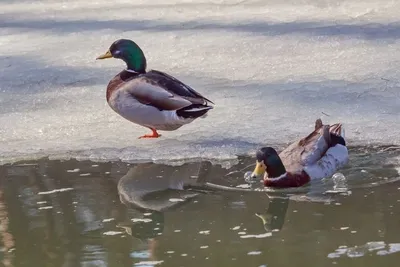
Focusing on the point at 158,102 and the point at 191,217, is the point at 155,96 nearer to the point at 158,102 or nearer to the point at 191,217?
the point at 158,102

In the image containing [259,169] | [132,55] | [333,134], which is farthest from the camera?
[132,55]

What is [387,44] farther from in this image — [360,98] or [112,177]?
[112,177]

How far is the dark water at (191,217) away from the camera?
4.27 meters

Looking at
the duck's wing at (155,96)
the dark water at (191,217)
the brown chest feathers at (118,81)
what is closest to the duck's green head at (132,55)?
the brown chest feathers at (118,81)

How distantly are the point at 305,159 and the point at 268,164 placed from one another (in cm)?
34

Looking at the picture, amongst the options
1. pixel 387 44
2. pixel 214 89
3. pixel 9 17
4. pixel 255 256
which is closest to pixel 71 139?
pixel 214 89

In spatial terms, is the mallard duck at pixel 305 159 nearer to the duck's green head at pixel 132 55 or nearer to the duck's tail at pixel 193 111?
the duck's tail at pixel 193 111

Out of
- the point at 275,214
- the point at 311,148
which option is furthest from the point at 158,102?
the point at 275,214

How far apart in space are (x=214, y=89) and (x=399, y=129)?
5.94 feet

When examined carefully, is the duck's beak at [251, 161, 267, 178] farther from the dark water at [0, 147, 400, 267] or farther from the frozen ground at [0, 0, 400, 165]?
the frozen ground at [0, 0, 400, 165]

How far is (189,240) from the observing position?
4.49 m

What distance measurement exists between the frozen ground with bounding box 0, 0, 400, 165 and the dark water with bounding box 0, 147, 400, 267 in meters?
0.42

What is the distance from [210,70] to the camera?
27.0 ft

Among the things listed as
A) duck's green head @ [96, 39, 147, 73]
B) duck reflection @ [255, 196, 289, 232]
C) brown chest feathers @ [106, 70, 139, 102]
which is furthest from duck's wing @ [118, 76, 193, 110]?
duck reflection @ [255, 196, 289, 232]
